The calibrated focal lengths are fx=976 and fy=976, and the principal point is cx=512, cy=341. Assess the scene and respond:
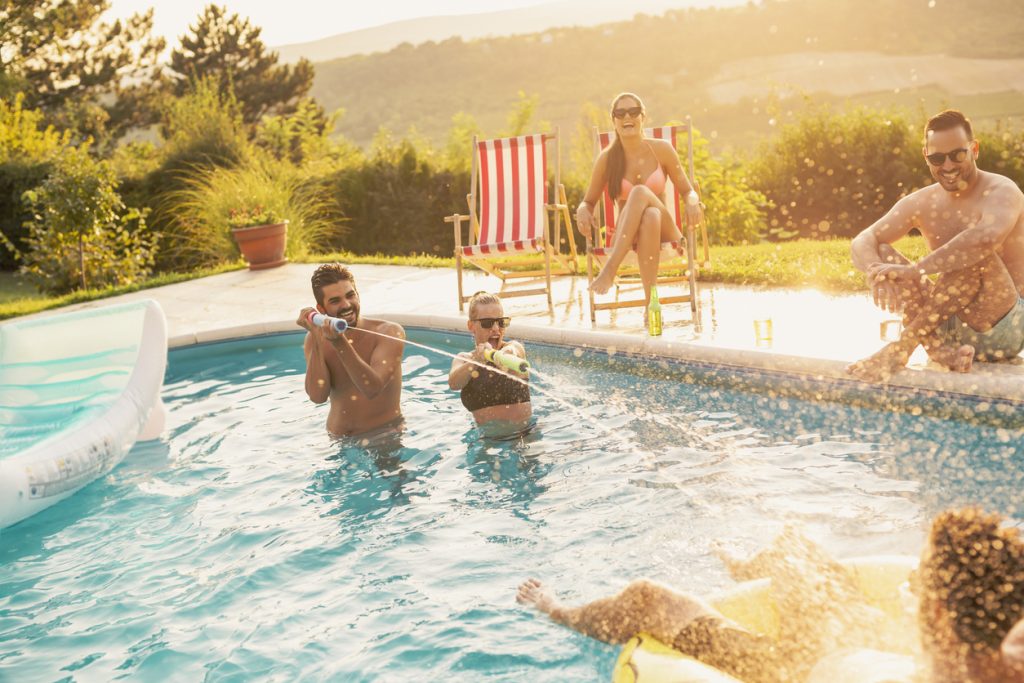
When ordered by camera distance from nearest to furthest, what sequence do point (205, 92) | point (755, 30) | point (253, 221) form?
point (253, 221) < point (205, 92) < point (755, 30)

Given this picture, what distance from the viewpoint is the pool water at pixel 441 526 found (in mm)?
3535

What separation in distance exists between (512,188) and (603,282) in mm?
2520

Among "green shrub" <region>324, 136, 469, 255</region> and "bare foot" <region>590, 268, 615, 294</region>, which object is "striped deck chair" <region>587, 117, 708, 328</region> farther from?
"green shrub" <region>324, 136, 469, 255</region>

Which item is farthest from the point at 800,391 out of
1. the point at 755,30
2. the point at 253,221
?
the point at 755,30

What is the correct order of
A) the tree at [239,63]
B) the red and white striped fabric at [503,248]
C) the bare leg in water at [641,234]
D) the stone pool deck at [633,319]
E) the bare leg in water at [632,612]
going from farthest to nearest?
the tree at [239,63] < the red and white striped fabric at [503,248] < the bare leg in water at [641,234] < the stone pool deck at [633,319] < the bare leg in water at [632,612]

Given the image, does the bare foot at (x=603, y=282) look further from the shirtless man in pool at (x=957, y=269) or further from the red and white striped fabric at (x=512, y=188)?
the shirtless man in pool at (x=957, y=269)

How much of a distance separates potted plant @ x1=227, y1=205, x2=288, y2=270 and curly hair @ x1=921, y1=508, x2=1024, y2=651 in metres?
11.1

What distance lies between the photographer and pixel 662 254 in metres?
7.15

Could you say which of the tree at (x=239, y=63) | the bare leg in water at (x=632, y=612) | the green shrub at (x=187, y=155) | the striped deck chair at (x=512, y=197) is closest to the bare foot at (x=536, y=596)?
the bare leg in water at (x=632, y=612)

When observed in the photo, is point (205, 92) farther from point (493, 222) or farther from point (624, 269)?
point (624, 269)

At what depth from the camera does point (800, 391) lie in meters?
5.39

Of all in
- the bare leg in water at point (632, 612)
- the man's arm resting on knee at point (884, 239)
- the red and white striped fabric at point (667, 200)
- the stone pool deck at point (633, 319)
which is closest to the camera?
the bare leg in water at point (632, 612)

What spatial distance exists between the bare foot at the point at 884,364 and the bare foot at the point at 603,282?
214cm

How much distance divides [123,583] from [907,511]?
331cm
